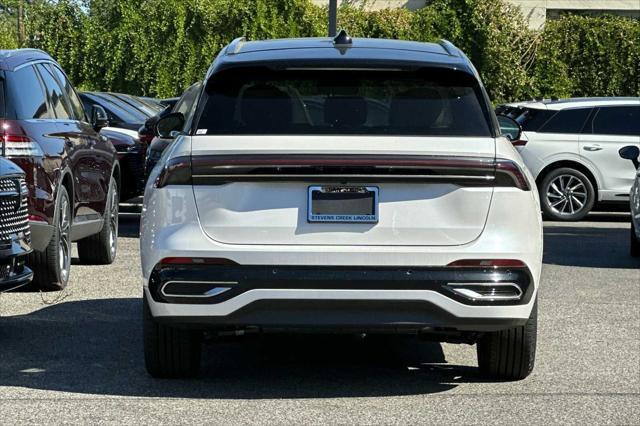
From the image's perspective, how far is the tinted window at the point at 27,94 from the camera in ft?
34.1

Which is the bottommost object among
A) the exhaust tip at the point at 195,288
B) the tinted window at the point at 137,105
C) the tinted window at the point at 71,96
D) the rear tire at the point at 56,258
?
the tinted window at the point at 137,105

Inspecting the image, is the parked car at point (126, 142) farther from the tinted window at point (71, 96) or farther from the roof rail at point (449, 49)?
the roof rail at point (449, 49)

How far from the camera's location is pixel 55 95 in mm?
11617

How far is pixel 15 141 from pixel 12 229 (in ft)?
5.83

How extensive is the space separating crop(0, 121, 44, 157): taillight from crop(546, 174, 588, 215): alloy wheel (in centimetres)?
1087

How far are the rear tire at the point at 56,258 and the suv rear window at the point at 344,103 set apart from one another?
12.4 ft

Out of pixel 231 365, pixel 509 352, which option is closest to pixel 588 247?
pixel 231 365

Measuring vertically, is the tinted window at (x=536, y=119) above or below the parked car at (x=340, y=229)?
below

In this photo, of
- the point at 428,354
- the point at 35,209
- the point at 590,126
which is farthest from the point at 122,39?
the point at 428,354

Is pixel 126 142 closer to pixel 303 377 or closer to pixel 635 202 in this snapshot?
pixel 635 202

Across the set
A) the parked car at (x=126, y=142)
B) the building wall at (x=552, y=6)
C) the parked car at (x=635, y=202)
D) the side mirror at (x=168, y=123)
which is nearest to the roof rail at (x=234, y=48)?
the side mirror at (x=168, y=123)

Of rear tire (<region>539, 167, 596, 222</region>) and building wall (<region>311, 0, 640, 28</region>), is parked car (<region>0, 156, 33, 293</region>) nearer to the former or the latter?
rear tire (<region>539, 167, 596, 222</region>)

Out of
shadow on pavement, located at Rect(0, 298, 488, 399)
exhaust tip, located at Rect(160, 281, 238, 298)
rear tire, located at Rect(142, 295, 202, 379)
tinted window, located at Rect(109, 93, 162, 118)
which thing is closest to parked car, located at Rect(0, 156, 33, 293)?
shadow on pavement, located at Rect(0, 298, 488, 399)

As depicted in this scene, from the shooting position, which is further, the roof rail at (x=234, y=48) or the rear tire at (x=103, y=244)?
the rear tire at (x=103, y=244)
